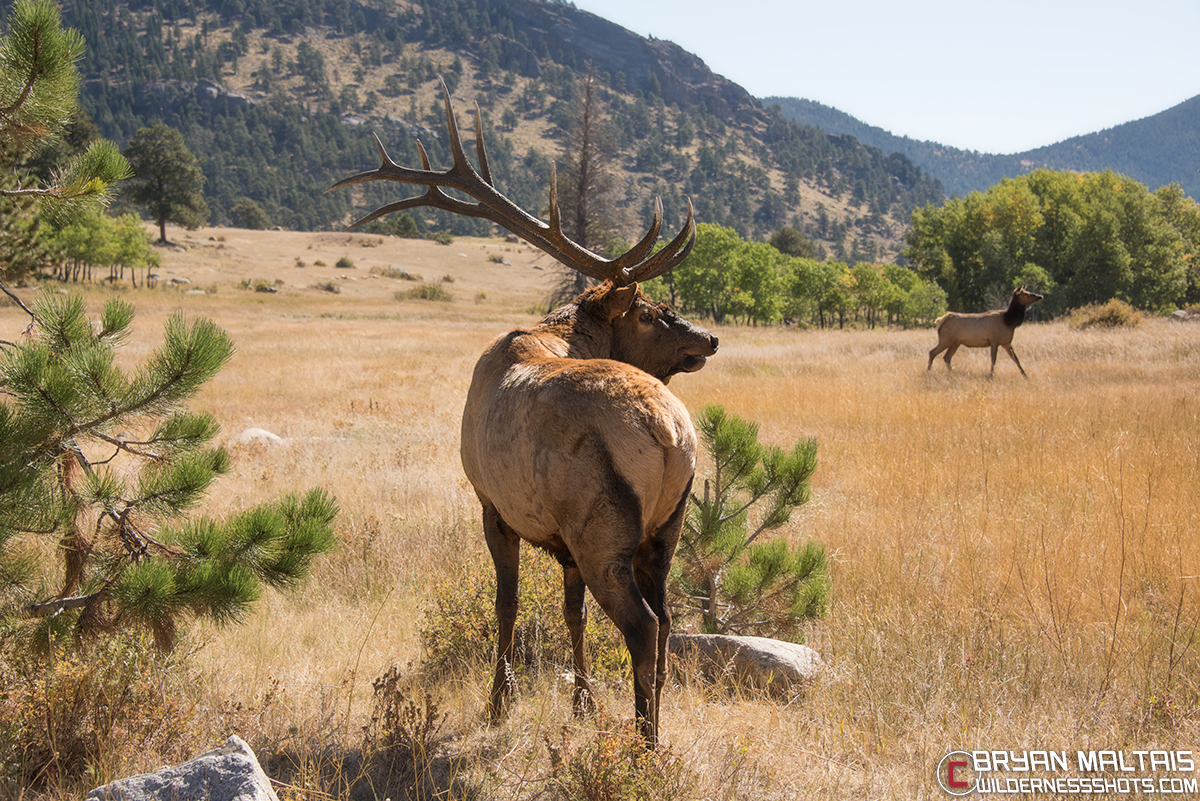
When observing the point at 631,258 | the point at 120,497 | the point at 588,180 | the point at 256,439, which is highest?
the point at 588,180

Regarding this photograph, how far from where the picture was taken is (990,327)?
53.1ft

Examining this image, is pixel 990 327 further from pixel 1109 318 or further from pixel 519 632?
pixel 519 632

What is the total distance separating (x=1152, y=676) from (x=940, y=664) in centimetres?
103

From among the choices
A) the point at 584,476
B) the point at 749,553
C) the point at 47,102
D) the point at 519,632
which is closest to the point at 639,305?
the point at 584,476

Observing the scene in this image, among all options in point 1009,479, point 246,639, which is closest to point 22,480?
point 246,639

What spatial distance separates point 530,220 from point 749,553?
102 inches

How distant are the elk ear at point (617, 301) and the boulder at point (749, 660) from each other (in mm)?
1946

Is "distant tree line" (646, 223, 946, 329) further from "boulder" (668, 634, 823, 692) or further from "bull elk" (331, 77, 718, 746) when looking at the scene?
"bull elk" (331, 77, 718, 746)

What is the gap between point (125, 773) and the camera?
2881 mm

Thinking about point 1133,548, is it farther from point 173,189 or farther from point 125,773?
point 173,189

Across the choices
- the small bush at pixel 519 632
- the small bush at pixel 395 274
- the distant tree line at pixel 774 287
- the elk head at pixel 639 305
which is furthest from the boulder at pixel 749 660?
the small bush at pixel 395 274

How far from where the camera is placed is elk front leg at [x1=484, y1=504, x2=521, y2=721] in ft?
11.0

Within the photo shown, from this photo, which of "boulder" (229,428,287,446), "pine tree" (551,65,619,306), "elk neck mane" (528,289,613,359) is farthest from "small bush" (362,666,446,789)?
"pine tree" (551,65,619,306)

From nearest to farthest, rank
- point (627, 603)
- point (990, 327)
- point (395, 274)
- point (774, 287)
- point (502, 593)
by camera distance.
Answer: point (627, 603), point (502, 593), point (990, 327), point (774, 287), point (395, 274)
